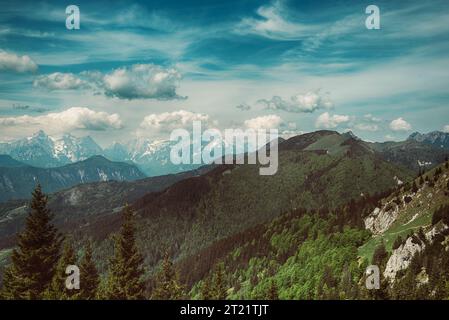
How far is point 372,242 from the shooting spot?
9838 centimetres

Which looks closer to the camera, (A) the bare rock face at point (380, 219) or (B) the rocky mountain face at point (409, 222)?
(B) the rocky mountain face at point (409, 222)

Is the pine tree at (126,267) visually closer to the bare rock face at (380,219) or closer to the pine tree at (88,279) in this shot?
the pine tree at (88,279)

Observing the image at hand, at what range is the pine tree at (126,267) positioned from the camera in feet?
160

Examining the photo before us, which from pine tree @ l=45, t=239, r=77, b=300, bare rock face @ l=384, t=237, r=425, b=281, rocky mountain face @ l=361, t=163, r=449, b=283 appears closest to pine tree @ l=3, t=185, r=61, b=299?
pine tree @ l=45, t=239, r=77, b=300

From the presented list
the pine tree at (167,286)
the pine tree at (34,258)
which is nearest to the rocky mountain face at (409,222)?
the pine tree at (167,286)

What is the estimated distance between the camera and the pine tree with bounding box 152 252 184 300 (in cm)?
5122

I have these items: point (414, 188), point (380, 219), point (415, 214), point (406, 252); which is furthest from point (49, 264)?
point (414, 188)

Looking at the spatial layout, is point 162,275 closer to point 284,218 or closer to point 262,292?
point 262,292

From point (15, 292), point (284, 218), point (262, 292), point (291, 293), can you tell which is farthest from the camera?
point (284, 218)

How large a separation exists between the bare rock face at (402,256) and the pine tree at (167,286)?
40.7m
